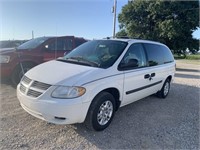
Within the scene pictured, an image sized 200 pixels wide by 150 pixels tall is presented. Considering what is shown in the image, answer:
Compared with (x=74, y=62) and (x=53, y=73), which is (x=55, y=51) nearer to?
(x=74, y=62)

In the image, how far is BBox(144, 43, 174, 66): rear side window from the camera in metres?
5.08

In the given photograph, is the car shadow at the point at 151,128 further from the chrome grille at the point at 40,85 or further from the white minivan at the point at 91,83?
the chrome grille at the point at 40,85

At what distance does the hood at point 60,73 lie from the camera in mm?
3301

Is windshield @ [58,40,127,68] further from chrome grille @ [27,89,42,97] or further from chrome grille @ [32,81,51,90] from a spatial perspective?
chrome grille @ [27,89,42,97]

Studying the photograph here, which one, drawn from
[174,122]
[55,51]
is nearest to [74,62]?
[174,122]

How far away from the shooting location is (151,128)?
3967 millimetres

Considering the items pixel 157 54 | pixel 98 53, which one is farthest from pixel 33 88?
pixel 157 54

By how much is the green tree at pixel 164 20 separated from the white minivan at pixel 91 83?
11039mm

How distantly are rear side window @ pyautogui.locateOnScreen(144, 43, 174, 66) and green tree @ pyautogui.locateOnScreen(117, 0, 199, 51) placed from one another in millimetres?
9322

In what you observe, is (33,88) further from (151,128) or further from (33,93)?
(151,128)

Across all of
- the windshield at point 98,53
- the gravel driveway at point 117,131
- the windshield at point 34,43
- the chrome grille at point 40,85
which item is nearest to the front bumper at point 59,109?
the chrome grille at point 40,85

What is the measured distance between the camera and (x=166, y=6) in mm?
15641

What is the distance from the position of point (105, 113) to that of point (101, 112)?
12 centimetres

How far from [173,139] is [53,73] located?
2.44m
